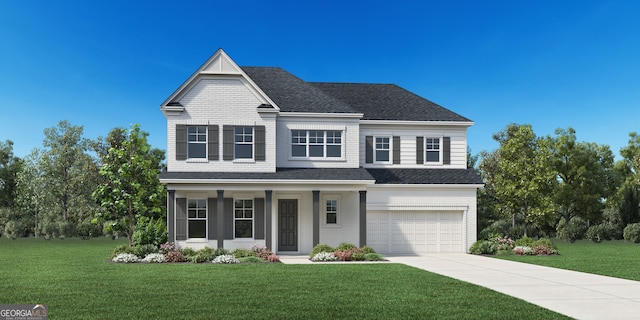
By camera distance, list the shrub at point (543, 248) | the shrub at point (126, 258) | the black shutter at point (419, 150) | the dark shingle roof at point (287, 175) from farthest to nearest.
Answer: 1. the black shutter at point (419, 150)
2. the shrub at point (543, 248)
3. the dark shingle roof at point (287, 175)
4. the shrub at point (126, 258)

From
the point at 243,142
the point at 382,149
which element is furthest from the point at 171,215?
the point at 382,149

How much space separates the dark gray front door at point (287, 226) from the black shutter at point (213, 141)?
402 centimetres

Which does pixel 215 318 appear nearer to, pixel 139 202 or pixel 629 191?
pixel 139 202

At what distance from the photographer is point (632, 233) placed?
42406 millimetres

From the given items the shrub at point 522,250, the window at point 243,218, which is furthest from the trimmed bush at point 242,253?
the shrub at point 522,250

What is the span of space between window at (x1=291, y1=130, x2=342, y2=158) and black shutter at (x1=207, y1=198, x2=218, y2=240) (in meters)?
4.55

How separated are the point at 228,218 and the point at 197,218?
4.82 ft

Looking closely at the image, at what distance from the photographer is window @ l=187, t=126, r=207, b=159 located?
2856 cm

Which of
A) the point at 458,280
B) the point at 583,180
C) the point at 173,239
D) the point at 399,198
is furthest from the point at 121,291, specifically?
the point at 583,180

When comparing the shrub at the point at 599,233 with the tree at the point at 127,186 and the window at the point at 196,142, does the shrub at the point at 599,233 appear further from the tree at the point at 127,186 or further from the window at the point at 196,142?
the tree at the point at 127,186

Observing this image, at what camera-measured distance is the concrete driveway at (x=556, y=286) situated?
1250cm

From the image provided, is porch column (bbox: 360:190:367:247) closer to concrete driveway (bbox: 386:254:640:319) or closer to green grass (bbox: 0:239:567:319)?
concrete driveway (bbox: 386:254:640:319)

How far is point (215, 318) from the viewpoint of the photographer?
11.2m

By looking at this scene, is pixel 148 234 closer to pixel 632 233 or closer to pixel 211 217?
pixel 211 217
